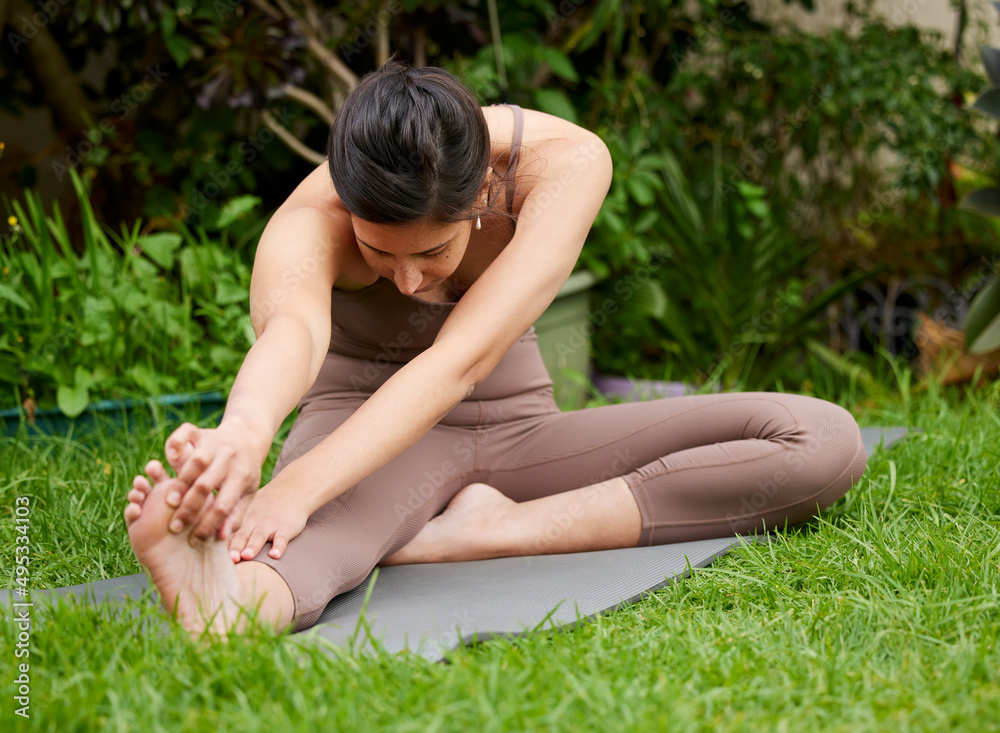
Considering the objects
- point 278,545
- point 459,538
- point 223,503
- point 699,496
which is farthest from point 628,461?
point 223,503

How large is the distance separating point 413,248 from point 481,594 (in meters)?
0.60

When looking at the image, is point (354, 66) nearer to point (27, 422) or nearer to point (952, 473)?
point (27, 422)

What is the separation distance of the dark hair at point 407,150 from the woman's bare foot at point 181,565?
541 millimetres

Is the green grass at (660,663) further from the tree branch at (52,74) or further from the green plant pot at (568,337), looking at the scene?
the tree branch at (52,74)

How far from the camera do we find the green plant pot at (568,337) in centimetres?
307

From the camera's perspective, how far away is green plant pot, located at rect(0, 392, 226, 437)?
92.3 inches

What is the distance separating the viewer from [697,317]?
3918mm

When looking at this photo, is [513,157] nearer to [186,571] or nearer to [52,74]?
[186,571]

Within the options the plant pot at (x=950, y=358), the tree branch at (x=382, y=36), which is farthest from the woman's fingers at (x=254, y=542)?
the plant pot at (x=950, y=358)

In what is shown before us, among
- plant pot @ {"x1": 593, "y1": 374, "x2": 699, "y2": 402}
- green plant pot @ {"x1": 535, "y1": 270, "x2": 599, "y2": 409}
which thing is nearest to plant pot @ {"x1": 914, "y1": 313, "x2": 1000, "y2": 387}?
plant pot @ {"x1": 593, "y1": 374, "x2": 699, "y2": 402}

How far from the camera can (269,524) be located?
55.7 inches

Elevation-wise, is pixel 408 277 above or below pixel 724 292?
above

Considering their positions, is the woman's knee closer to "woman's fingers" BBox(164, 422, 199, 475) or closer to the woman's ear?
the woman's ear

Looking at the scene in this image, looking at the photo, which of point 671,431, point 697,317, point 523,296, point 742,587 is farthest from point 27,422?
point 697,317
